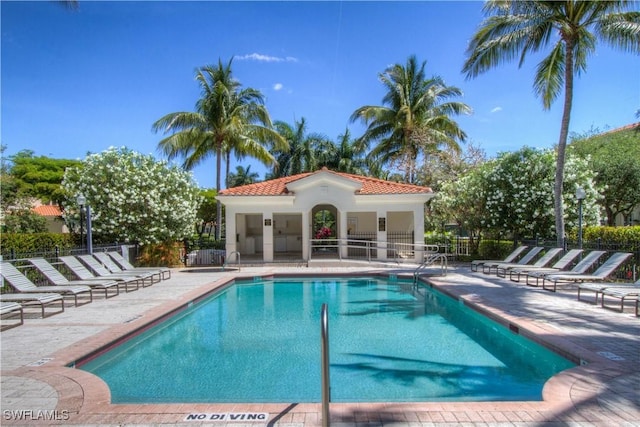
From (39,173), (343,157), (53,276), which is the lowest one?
(53,276)

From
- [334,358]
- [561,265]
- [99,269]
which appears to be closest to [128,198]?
[99,269]

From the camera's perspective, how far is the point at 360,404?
430 cm

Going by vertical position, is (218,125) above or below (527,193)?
above

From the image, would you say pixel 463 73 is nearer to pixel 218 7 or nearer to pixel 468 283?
pixel 468 283

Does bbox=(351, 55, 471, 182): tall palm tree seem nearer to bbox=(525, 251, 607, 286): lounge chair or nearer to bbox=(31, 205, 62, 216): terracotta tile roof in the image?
bbox=(525, 251, 607, 286): lounge chair

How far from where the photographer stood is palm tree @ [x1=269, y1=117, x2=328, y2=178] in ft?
116

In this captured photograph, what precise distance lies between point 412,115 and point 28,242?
871 inches

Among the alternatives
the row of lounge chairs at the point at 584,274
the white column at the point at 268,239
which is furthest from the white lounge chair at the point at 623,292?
the white column at the point at 268,239

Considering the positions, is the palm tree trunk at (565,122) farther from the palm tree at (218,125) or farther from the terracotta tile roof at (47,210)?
the terracotta tile roof at (47,210)

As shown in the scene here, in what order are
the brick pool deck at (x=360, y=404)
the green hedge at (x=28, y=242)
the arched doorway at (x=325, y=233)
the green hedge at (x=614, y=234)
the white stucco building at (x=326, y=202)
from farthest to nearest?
the arched doorway at (x=325, y=233), the white stucco building at (x=326, y=202), the green hedge at (x=614, y=234), the green hedge at (x=28, y=242), the brick pool deck at (x=360, y=404)

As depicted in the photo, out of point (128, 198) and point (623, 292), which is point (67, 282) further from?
point (623, 292)

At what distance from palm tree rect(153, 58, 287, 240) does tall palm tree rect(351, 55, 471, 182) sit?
283 inches

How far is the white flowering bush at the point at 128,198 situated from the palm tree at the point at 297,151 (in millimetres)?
16550

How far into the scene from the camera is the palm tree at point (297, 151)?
35344 millimetres
